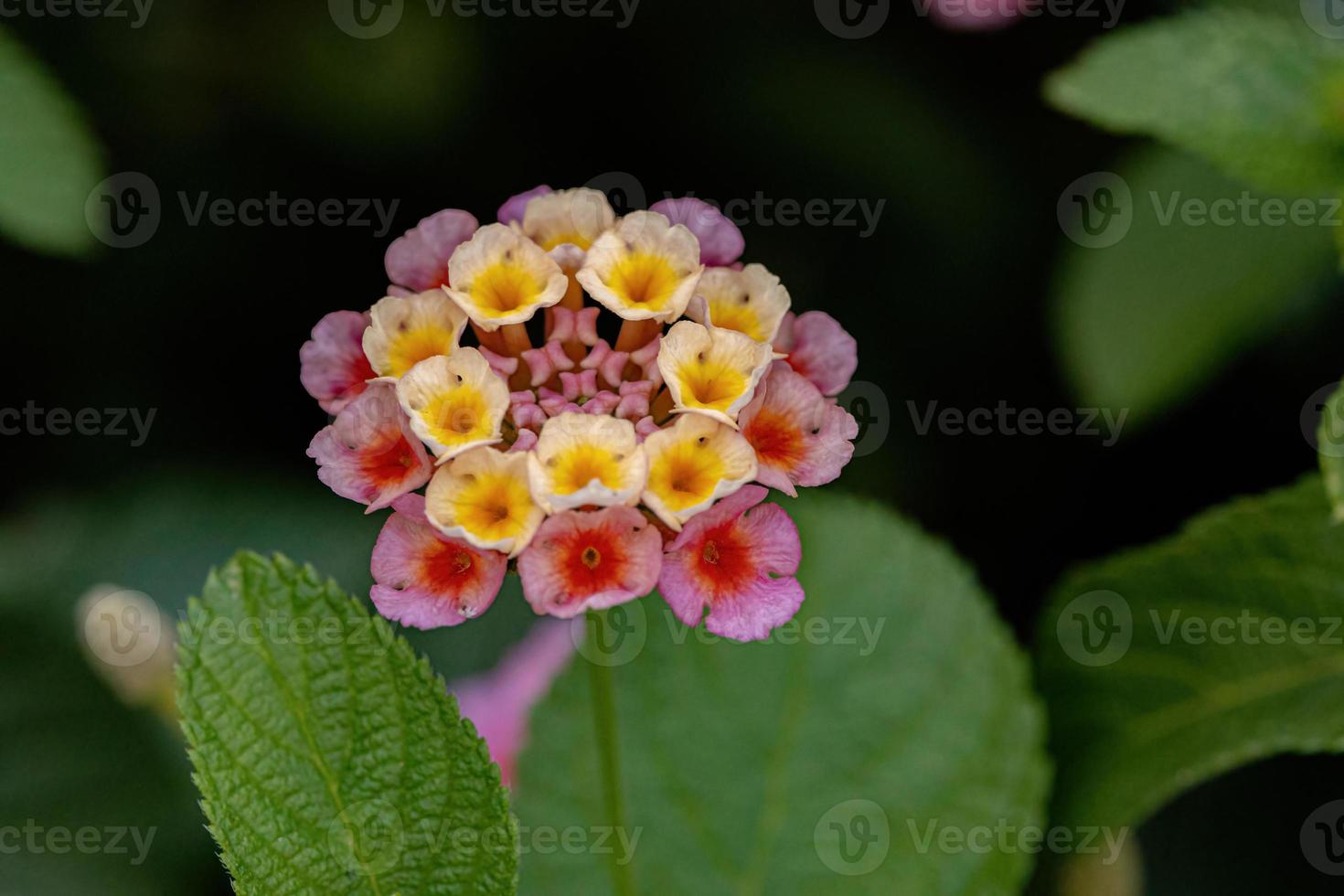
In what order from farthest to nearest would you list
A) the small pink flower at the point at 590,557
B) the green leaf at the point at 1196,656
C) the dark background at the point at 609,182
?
the dark background at the point at 609,182 < the green leaf at the point at 1196,656 < the small pink flower at the point at 590,557

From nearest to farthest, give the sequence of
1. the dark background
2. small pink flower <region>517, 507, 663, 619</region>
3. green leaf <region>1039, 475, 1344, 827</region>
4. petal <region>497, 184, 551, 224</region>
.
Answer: small pink flower <region>517, 507, 663, 619</region> < petal <region>497, 184, 551, 224</region> < green leaf <region>1039, 475, 1344, 827</region> < the dark background

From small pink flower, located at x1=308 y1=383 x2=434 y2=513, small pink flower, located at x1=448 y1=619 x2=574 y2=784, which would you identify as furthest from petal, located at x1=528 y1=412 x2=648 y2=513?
small pink flower, located at x1=448 y1=619 x2=574 y2=784

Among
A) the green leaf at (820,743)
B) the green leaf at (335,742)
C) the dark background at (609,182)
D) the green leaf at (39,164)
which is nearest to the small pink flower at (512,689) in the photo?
the green leaf at (820,743)

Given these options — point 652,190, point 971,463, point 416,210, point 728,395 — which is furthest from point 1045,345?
point 728,395

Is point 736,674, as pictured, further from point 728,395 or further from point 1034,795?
point 728,395

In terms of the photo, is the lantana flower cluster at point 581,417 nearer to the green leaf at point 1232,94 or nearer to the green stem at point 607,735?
the green stem at point 607,735

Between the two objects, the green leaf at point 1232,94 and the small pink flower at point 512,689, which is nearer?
the green leaf at point 1232,94

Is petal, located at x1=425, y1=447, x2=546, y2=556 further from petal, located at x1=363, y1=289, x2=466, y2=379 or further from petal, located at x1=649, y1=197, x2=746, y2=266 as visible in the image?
petal, located at x1=649, y1=197, x2=746, y2=266
